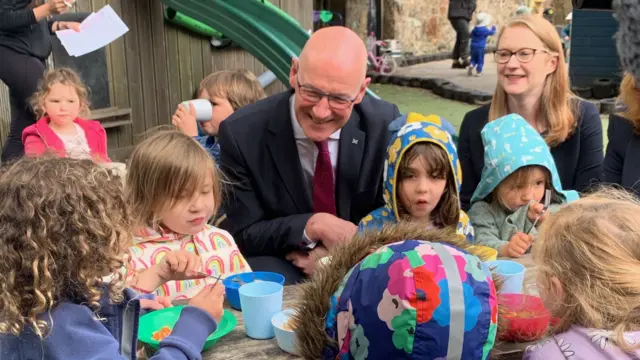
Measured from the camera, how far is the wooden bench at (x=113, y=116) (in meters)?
5.94

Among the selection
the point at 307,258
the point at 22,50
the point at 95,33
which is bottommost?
the point at 307,258

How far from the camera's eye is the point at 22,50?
4824 mm

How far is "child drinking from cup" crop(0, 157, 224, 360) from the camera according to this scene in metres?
1.42

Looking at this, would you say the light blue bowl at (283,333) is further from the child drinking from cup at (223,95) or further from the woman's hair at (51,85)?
the woman's hair at (51,85)

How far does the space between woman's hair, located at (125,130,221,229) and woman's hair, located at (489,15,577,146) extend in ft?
5.60

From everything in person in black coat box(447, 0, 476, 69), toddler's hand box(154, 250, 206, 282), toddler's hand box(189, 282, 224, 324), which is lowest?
toddler's hand box(189, 282, 224, 324)

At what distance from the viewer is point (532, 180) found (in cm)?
296

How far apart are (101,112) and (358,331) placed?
16.9 feet

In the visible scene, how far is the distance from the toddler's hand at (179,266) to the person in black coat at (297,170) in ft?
3.12

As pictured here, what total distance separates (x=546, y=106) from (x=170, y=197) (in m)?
1.96

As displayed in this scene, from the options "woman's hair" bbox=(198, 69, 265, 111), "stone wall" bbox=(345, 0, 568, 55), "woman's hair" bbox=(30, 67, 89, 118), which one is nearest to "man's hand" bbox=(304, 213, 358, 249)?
"woman's hair" bbox=(198, 69, 265, 111)

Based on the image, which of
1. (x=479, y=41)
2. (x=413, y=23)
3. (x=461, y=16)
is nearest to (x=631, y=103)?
(x=479, y=41)

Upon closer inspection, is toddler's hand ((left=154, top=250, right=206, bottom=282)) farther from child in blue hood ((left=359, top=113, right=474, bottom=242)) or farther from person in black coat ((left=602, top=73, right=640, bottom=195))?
person in black coat ((left=602, top=73, right=640, bottom=195))

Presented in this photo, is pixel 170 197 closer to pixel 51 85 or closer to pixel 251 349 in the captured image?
pixel 251 349
